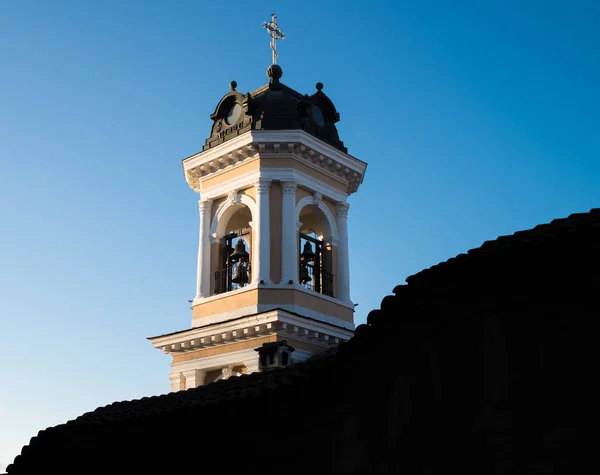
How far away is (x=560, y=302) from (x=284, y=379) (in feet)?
10.5

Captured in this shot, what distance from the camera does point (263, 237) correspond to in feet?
69.3

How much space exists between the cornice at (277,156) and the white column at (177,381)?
5.56m

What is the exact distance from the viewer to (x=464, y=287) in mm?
6672

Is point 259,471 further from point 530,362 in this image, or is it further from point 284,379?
point 530,362

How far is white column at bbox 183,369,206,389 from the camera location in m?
20.9

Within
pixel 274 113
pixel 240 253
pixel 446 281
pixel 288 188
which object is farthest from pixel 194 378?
pixel 446 281

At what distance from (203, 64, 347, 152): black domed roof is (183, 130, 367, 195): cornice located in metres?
0.31

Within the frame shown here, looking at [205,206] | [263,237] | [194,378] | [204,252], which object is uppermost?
[205,206]

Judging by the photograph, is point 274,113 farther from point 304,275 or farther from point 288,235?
point 304,275

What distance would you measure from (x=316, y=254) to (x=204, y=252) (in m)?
3.13

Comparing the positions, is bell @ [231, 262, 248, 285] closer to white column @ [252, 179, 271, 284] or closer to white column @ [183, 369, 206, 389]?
white column @ [252, 179, 271, 284]

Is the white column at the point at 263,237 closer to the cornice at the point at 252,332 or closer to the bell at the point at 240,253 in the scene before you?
the bell at the point at 240,253

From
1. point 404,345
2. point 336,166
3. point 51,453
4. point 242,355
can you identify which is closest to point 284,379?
point 404,345

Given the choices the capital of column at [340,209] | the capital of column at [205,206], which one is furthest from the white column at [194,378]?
the capital of column at [340,209]
